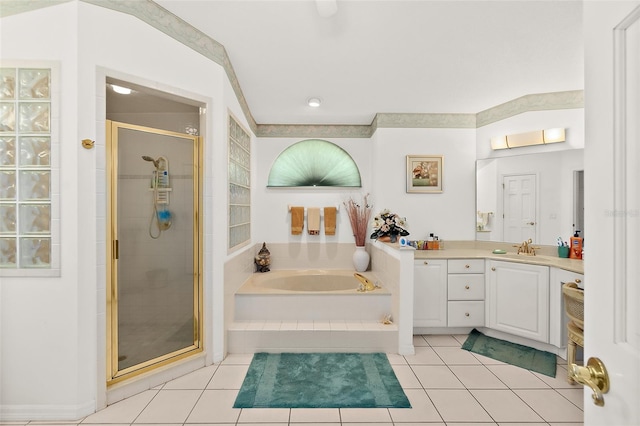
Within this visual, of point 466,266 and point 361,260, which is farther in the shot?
point 361,260

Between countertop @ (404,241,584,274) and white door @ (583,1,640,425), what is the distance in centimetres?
229

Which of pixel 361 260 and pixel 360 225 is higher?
pixel 360 225

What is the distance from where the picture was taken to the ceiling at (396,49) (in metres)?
1.96

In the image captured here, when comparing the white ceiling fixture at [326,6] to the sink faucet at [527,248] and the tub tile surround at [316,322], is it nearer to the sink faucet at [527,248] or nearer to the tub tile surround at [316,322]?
the tub tile surround at [316,322]

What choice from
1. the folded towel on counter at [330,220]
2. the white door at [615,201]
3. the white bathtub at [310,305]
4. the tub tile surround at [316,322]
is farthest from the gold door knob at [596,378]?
the folded towel on counter at [330,220]

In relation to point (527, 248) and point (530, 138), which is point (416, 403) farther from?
point (530, 138)

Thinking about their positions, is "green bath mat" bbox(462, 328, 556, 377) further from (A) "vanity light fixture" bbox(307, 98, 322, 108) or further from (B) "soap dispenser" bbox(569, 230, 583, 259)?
(A) "vanity light fixture" bbox(307, 98, 322, 108)

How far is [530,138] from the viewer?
3.17 metres

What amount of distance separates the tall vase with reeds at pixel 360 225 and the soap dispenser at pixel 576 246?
80.8 inches

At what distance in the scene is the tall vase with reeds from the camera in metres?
3.97

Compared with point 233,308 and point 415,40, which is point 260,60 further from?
point 233,308

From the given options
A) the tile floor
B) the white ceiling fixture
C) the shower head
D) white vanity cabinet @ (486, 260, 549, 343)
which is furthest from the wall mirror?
the shower head

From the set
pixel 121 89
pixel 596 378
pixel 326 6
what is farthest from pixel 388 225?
pixel 596 378

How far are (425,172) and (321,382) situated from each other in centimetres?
259
